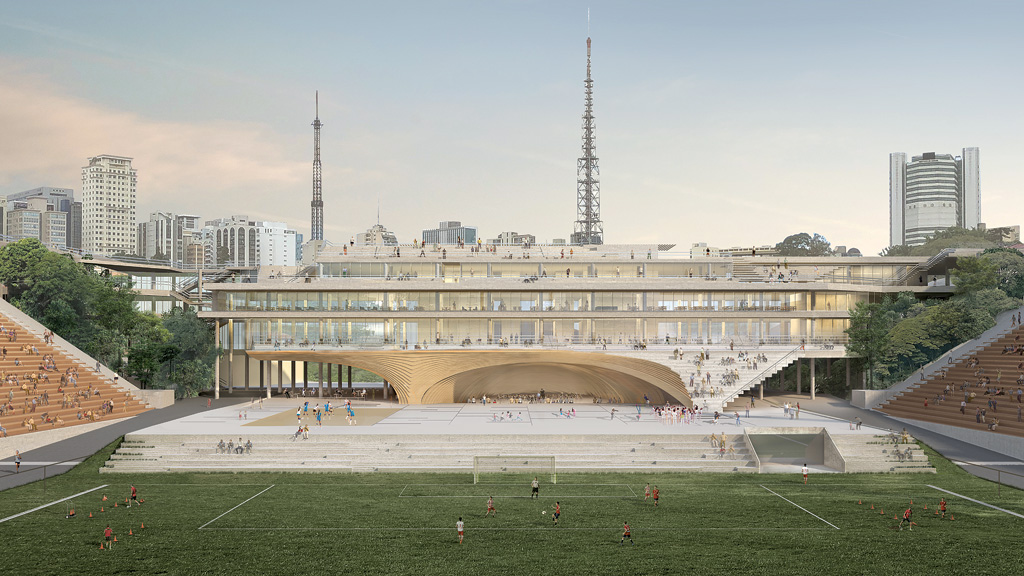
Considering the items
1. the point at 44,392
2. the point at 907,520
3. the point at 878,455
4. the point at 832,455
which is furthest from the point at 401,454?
the point at 878,455

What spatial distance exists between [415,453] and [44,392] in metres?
21.9

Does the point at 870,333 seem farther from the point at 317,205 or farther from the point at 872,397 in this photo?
the point at 317,205

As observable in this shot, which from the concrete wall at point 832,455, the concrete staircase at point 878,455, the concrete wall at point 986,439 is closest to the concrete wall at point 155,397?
the concrete wall at point 832,455

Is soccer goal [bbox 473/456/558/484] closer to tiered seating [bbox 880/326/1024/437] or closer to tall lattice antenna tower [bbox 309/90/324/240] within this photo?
tiered seating [bbox 880/326/1024/437]

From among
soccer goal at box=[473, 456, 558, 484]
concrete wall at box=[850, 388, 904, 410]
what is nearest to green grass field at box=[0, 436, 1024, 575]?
soccer goal at box=[473, 456, 558, 484]

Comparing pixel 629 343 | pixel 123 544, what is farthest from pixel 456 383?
pixel 123 544

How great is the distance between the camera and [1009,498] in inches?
1127

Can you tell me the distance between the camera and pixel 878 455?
1383 inches

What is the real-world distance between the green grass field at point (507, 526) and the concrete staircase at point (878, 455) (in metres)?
1.11

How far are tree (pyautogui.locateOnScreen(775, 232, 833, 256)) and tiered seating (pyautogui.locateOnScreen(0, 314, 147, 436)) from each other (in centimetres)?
9848

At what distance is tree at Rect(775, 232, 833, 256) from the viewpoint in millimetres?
119250

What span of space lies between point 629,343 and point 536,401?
896 cm

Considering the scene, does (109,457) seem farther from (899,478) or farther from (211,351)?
(899,478)

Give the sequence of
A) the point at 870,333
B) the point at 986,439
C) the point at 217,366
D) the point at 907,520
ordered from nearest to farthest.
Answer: the point at 907,520
the point at 986,439
the point at 870,333
the point at 217,366
